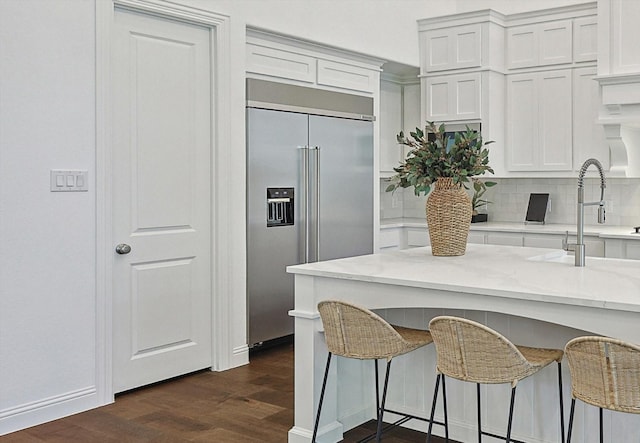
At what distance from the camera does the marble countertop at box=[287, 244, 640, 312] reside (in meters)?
2.45

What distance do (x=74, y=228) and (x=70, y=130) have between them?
501mm

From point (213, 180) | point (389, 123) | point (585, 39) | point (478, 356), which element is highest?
point (585, 39)

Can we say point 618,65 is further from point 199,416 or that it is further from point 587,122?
point 199,416

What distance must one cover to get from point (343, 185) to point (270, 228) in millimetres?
879

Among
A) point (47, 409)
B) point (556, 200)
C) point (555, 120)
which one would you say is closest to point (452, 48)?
point (555, 120)

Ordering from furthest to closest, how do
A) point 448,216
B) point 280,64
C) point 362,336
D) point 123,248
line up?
point 280,64, point 123,248, point 448,216, point 362,336

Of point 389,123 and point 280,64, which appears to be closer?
point 280,64

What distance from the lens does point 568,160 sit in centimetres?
565

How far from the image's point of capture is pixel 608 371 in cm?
221

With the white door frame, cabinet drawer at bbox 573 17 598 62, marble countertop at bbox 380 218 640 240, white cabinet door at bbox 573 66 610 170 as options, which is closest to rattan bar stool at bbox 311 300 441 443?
the white door frame

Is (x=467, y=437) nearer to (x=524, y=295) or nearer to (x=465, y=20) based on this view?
(x=524, y=295)

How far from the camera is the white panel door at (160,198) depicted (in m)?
3.99

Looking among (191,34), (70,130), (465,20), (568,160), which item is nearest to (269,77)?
(191,34)

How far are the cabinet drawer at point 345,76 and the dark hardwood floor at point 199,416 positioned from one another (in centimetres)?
223
